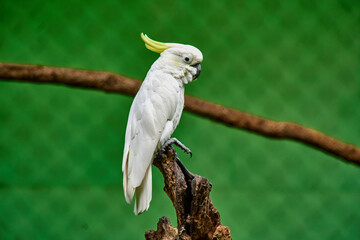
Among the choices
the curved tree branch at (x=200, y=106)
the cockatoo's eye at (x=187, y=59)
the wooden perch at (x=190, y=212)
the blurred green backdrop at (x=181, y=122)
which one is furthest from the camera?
the blurred green backdrop at (x=181, y=122)

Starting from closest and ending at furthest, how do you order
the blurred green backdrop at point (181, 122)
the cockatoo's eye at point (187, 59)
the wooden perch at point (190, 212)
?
the wooden perch at point (190, 212), the cockatoo's eye at point (187, 59), the blurred green backdrop at point (181, 122)

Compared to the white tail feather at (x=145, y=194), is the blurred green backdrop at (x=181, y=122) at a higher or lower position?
higher

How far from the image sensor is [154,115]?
171cm

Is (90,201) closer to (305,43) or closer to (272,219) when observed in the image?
(272,219)

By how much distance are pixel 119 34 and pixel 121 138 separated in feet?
2.24

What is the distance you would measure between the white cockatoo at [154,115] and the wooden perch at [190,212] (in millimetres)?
101

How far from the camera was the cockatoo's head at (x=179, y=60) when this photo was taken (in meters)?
1.75

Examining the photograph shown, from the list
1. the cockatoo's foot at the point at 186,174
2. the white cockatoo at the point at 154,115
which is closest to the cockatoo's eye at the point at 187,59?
the white cockatoo at the point at 154,115

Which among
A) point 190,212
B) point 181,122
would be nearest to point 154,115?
point 190,212

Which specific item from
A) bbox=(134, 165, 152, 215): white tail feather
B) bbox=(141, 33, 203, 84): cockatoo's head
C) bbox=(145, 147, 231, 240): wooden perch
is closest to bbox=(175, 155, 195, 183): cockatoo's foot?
bbox=(145, 147, 231, 240): wooden perch

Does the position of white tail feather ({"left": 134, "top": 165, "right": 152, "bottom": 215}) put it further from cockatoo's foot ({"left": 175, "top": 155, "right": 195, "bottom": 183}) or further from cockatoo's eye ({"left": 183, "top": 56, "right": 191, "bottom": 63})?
cockatoo's eye ({"left": 183, "top": 56, "right": 191, "bottom": 63})

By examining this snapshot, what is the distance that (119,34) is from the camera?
2758 mm

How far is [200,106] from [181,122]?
0.44m

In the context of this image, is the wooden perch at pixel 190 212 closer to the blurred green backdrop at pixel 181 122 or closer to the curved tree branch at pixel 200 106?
the curved tree branch at pixel 200 106
